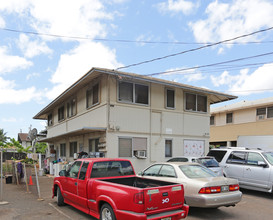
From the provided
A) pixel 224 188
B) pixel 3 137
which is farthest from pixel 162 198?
pixel 3 137

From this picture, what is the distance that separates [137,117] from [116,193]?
Answer: 8621 mm

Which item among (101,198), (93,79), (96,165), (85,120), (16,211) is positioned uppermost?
(93,79)

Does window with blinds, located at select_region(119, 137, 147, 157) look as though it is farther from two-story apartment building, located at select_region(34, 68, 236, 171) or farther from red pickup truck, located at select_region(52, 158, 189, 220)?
red pickup truck, located at select_region(52, 158, 189, 220)

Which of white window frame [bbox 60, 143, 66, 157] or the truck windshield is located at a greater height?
the truck windshield

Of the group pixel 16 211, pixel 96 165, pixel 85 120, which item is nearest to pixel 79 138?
pixel 85 120

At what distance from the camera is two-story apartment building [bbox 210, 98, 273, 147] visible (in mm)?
23781

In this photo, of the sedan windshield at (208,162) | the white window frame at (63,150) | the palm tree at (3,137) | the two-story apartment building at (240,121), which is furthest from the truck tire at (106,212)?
the palm tree at (3,137)

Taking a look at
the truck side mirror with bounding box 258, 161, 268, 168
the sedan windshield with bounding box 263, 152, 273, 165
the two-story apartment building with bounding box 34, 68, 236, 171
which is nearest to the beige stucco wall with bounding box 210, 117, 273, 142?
the two-story apartment building with bounding box 34, 68, 236, 171

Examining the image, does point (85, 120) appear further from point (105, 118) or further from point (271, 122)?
point (271, 122)

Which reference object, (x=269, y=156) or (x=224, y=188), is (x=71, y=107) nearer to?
(x=269, y=156)

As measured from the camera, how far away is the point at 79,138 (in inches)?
642

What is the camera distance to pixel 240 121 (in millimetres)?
25859

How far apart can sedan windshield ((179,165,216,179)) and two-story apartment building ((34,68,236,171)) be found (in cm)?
564

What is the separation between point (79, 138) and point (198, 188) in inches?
429
